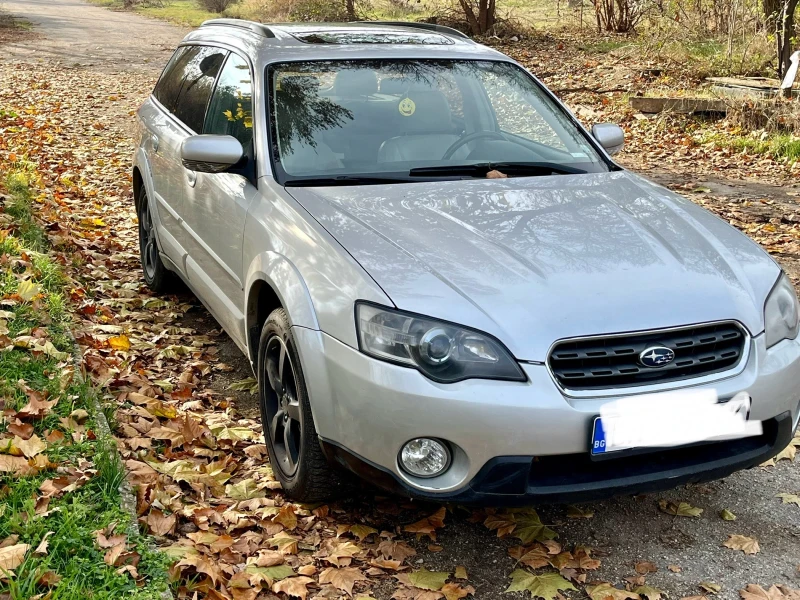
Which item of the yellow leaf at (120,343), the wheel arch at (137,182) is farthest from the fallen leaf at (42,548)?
the wheel arch at (137,182)

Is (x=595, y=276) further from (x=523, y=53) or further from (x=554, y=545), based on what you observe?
(x=523, y=53)

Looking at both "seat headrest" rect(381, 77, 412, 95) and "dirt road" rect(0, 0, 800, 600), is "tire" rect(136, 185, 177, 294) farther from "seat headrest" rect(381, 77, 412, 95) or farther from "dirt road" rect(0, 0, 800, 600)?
"seat headrest" rect(381, 77, 412, 95)

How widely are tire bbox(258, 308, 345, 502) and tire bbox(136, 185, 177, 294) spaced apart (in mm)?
2314

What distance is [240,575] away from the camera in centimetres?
291

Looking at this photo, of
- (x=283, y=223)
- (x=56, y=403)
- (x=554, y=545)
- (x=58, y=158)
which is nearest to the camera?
(x=554, y=545)

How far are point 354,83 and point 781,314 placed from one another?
213cm

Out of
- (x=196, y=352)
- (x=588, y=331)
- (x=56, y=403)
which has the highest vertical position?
(x=588, y=331)

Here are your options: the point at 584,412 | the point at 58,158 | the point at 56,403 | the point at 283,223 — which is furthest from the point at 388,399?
the point at 58,158

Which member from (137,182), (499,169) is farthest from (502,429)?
(137,182)

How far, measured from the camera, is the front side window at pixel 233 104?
13.2ft

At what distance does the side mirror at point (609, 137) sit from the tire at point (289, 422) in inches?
79.7

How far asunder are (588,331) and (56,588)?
175 centimetres

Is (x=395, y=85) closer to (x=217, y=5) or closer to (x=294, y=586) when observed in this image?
(x=294, y=586)

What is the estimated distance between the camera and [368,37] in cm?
448
